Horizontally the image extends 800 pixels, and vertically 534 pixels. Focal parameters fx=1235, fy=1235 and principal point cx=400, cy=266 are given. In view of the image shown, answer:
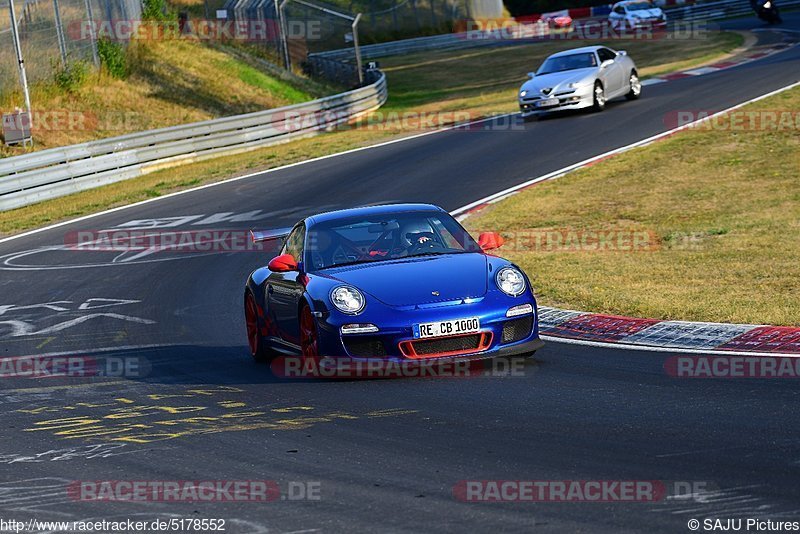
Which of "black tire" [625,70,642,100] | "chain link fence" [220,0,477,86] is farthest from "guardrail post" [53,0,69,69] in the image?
"black tire" [625,70,642,100]

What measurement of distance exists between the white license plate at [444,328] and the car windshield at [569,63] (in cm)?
2187

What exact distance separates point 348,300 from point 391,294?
12.9 inches

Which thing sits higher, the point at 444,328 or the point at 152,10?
the point at 152,10

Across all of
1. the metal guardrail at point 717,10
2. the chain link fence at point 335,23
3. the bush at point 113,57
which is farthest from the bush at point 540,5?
the bush at point 113,57

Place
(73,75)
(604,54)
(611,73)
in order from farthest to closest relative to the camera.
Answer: (73,75)
(604,54)
(611,73)

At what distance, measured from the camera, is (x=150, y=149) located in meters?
29.3

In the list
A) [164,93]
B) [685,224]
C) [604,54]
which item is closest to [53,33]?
[164,93]

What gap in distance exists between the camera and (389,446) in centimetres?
706

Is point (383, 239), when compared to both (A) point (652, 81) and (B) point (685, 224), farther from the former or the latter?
(A) point (652, 81)

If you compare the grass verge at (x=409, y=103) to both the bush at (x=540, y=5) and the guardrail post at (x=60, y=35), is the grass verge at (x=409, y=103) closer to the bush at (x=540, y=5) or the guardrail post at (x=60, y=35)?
the guardrail post at (x=60, y=35)

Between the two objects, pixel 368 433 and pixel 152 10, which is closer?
pixel 368 433

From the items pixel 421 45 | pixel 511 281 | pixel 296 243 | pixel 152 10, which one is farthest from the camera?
pixel 421 45

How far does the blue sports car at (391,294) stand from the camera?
9102 mm

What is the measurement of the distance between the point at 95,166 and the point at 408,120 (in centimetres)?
1056
